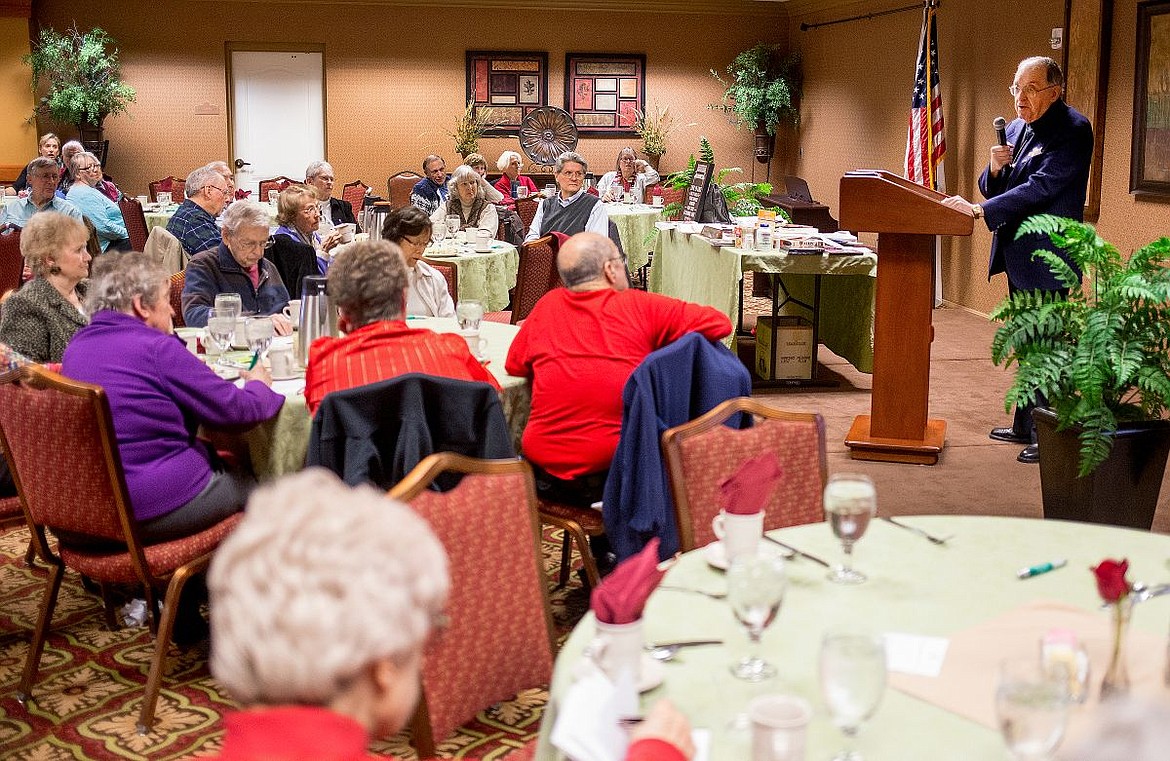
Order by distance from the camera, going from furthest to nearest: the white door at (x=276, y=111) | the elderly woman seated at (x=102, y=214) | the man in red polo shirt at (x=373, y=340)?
the white door at (x=276, y=111)
the elderly woman seated at (x=102, y=214)
the man in red polo shirt at (x=373, y=340)

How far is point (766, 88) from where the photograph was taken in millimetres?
15156

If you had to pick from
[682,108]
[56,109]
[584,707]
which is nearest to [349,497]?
[584,707]

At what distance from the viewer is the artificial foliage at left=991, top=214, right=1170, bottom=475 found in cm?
420

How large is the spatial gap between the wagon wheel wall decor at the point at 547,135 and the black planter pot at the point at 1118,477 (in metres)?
7.73

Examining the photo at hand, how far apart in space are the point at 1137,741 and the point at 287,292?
4.56 m

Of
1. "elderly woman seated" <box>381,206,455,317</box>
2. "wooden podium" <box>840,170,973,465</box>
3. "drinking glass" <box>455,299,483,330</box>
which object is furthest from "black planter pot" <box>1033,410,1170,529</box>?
"elderly woman seated" <box>381,206,455,317</box>

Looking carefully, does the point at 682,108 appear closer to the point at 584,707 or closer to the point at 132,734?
the point at 132,734

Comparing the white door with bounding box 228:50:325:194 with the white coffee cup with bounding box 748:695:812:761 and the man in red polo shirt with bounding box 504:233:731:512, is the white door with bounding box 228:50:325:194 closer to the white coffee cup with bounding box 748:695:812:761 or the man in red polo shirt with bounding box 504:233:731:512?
the man in red polo shirt with bounding box 504:233:731:512

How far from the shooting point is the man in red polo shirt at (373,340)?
135 inches

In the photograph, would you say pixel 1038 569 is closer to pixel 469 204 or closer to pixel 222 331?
pixel 222 331

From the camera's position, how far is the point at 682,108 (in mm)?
15750

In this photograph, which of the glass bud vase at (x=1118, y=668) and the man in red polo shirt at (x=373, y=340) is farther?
the man in red polo shirt at (x=373, y=340)

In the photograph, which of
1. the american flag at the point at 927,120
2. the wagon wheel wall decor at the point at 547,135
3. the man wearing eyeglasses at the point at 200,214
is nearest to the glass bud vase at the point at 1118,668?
the man wearing eyeglasses at the point at 200,214

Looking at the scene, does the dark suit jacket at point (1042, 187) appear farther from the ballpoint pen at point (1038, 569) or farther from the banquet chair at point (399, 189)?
the banquet chair at point (399, 189)
